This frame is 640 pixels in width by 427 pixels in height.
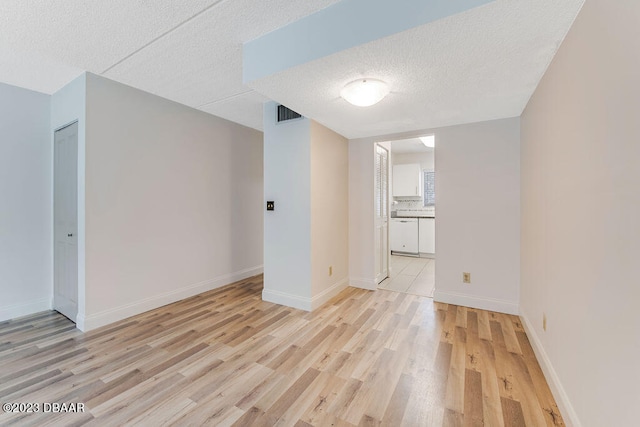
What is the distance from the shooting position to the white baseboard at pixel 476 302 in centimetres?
290

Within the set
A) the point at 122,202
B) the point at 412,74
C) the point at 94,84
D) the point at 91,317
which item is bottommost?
the point at 91,317

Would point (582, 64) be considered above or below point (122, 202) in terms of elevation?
above

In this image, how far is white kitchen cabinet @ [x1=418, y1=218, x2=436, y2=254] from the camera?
5.82 meters

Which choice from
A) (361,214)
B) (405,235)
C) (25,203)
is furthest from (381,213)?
(25,203)

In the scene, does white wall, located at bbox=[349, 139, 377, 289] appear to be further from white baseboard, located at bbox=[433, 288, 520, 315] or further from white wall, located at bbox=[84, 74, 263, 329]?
white wall, located at bbox=[84, 74, 263, 329]

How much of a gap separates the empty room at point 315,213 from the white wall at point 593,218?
15 millimetres

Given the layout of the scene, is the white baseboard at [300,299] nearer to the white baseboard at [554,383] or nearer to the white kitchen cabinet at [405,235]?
the white baseboard at [554,383]

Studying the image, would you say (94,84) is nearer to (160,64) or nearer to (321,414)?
(160,64)

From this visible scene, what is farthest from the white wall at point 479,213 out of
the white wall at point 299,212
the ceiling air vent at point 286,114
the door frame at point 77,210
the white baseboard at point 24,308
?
the white baseboard at point 24,308

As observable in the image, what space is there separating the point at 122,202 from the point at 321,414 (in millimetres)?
2743

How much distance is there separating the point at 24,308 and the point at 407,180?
21.6 ft

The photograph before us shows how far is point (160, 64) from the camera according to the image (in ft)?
7.71

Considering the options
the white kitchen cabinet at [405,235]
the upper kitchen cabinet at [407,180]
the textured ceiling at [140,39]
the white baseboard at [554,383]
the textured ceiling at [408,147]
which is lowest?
the white baseboard at [554,383]

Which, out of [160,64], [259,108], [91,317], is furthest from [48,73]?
[91,317]
